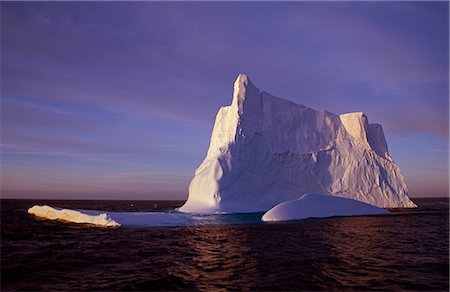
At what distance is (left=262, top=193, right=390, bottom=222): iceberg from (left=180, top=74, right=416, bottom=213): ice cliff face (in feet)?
28.6

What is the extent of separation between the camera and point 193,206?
Answer: 3647 centimetres

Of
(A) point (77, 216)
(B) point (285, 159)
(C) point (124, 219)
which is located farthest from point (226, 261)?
(B) point (285, 159)

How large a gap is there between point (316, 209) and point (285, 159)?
13.8m

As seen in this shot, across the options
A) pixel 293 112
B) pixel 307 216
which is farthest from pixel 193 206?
pixel 293 112

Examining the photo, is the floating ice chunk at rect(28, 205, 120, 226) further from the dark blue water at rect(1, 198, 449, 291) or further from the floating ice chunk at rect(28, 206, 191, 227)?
the dark blue water at rect(1, 198, 449, 291)

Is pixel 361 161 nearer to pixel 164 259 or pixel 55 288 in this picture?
pixel 164 259

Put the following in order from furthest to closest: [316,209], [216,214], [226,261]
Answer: [216,214]
[316,209]
[226,261]

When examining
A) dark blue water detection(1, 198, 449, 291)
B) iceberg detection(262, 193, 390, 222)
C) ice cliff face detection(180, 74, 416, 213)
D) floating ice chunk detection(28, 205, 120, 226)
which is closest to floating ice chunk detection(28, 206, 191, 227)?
floating ice chunk detection(28, 205, 120, 226)

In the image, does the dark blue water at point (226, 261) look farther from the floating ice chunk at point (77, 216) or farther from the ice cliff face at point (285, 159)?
the ice cliff face at point (285, 159)

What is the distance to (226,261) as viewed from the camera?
12.1m

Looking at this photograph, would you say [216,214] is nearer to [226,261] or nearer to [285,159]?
[285,159]

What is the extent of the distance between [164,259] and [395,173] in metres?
41.6

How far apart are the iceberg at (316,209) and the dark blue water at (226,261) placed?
26.1ft

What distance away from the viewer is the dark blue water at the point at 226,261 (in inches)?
365
